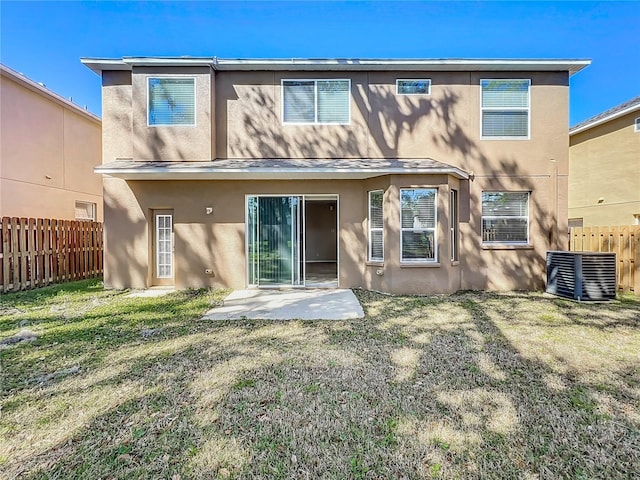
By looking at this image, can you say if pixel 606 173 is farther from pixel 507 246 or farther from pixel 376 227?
pixel 376 227

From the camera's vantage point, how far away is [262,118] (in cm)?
930

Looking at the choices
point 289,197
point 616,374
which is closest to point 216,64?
point 289,197

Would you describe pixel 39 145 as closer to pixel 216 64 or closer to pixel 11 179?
pixel 11 179

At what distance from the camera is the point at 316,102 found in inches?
365

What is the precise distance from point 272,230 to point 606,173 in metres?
14.4

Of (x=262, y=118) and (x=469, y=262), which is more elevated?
(x=262, y=118)

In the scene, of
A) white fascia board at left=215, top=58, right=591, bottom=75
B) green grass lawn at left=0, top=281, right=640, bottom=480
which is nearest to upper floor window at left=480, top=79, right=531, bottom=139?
white fascia board at left=215, top=58, right=591, bottom=75

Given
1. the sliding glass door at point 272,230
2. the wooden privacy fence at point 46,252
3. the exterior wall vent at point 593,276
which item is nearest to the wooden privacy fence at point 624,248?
the exterior wall vent at point 593,276

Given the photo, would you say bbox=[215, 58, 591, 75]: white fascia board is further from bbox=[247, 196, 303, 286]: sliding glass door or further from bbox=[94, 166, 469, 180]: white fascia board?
bbox=[247, 196, 303, 286]: sliding glass door

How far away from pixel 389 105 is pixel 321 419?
8.58m

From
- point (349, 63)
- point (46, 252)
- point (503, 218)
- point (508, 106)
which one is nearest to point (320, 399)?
point (503, 218)

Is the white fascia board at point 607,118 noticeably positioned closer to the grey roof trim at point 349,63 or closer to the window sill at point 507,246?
Answer: the grey roof trim at point 349,63

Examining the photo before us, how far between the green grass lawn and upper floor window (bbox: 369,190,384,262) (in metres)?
3.07

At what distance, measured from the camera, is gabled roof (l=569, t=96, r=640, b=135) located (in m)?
12.4
